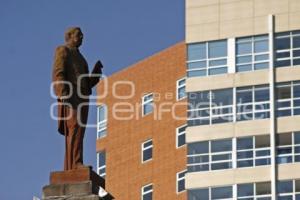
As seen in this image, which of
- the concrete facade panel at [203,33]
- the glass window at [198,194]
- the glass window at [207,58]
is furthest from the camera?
the concrete facade panel at [203,33]

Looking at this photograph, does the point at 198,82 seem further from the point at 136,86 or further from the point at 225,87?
the point at 136,86

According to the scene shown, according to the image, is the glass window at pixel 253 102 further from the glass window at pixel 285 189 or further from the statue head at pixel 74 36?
the statue head at pixel 74 36

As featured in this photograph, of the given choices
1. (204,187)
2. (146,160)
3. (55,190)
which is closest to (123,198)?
(146,160)

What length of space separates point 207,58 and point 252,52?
2499 mm

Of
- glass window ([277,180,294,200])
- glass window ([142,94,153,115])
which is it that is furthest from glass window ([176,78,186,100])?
glass window ([277,180,294,200])

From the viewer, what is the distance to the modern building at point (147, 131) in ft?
256

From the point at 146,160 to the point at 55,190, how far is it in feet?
171

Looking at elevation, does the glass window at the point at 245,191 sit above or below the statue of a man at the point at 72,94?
above

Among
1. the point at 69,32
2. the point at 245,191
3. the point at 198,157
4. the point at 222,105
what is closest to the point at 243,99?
the point at 222,105

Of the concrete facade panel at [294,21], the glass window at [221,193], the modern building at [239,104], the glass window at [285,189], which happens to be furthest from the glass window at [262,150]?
the concrete facade panel at [294,21]

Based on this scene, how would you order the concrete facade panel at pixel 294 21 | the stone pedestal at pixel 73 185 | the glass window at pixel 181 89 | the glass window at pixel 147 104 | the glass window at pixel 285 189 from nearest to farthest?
the stone pedestal at pixel 73 185 → the glass window at pixel 285 189 → the concrete facade panel at pixel 294 21 → the glass window at pixel 181 89 → the glass window at pixel 147 104

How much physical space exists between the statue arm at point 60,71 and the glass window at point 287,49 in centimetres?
4352

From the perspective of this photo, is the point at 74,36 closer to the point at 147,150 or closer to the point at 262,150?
the point at 262,150

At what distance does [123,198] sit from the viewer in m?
78.8
